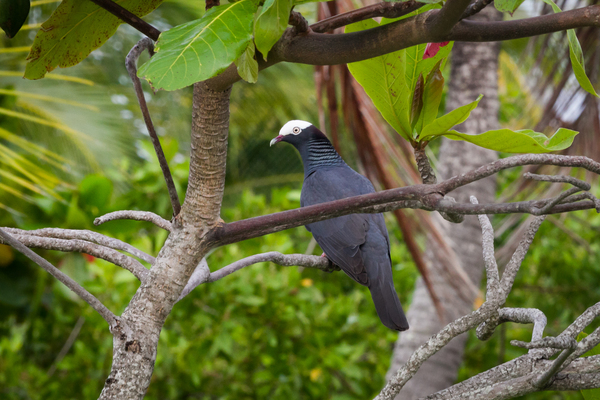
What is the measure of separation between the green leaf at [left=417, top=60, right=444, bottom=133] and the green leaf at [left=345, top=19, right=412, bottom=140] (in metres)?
0.03

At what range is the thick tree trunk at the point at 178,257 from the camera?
68 cm

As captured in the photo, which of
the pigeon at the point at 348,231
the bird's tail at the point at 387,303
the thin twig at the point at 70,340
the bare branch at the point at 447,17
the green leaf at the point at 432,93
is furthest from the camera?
the thin twig at the point at 70,340

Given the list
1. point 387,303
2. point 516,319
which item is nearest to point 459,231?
point 387,303

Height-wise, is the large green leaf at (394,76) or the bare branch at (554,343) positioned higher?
the large green leaf at (394,76)

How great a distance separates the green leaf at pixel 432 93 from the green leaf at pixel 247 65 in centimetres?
26

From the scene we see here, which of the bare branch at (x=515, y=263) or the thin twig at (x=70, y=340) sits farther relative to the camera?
the thin twig at (x=70, y=340)

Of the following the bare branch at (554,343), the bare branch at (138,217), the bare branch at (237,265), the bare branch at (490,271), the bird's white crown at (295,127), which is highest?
the bird's white crown at (295,127)

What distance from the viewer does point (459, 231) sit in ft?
9.32

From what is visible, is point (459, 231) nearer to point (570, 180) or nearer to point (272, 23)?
point (570, 180)

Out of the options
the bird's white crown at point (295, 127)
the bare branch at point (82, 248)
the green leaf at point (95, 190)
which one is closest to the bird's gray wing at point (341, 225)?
the bird's white crown at point (295, 127)

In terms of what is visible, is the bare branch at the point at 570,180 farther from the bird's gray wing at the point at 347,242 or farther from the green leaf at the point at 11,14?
the bird's gray wing at the point at 347,242

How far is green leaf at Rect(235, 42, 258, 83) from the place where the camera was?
57cm

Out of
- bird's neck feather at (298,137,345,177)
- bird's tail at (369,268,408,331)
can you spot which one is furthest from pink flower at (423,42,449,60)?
bird's neck feather at (298,137,345,177)

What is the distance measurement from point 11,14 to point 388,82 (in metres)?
0.50
